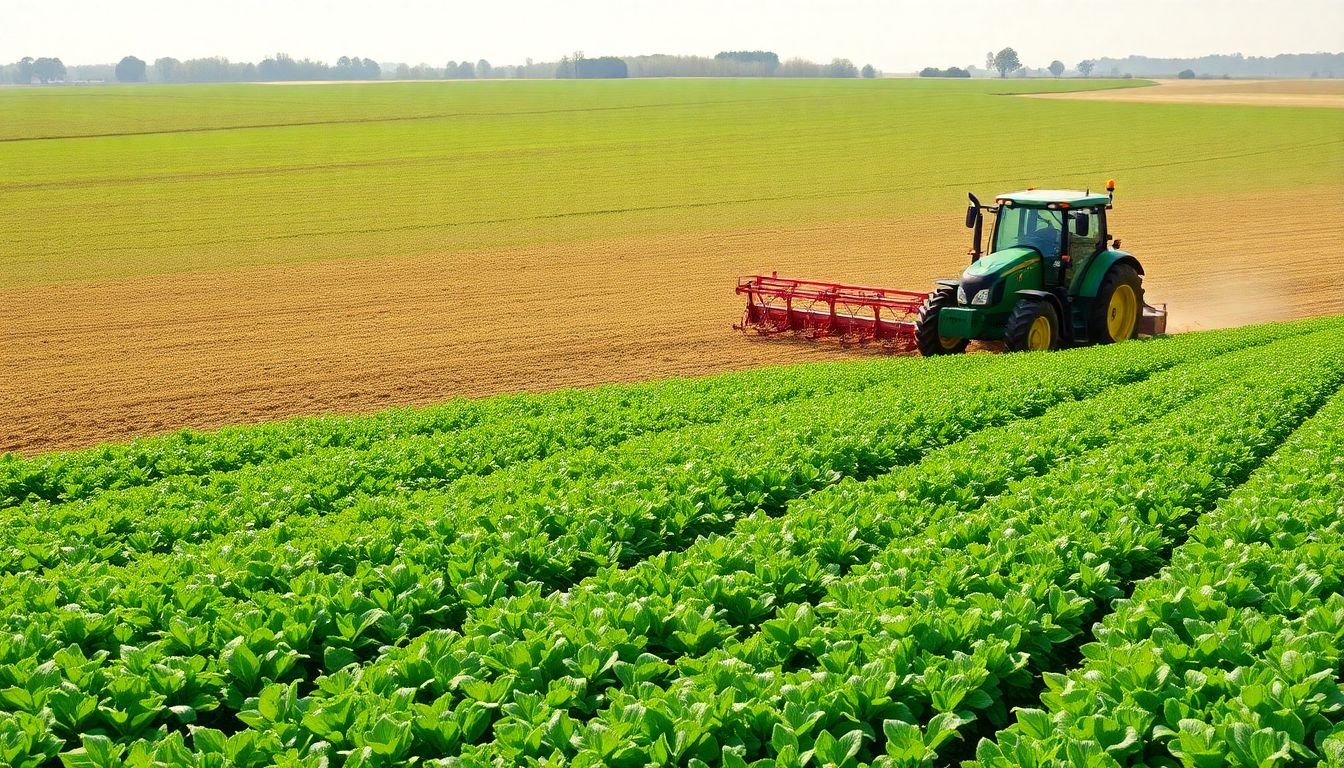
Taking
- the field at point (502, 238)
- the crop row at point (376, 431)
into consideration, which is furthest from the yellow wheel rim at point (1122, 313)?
the crop row at point (376, 431)

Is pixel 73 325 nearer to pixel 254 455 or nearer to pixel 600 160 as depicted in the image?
pixel 254 455

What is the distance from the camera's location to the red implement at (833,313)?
69.8 ft

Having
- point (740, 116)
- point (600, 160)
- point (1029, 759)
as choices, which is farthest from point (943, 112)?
point (1029, 759)

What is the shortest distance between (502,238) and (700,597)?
3224 cm

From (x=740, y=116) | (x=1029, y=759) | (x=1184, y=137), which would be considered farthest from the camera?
(x=740, y=116)

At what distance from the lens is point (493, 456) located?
11.2m

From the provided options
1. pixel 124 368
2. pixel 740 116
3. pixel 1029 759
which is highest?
pixel 740 116

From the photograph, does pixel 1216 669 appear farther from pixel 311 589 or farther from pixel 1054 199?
pixel 1054 199

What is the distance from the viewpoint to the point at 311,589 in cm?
670

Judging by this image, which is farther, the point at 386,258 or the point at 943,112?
the point at 943,112

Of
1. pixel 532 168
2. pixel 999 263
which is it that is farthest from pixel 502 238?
pixel 999 263

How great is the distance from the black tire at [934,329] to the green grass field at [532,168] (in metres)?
19.9

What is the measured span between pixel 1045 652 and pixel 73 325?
23.3 metres

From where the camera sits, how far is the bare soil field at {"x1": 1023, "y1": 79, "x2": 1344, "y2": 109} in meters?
107
